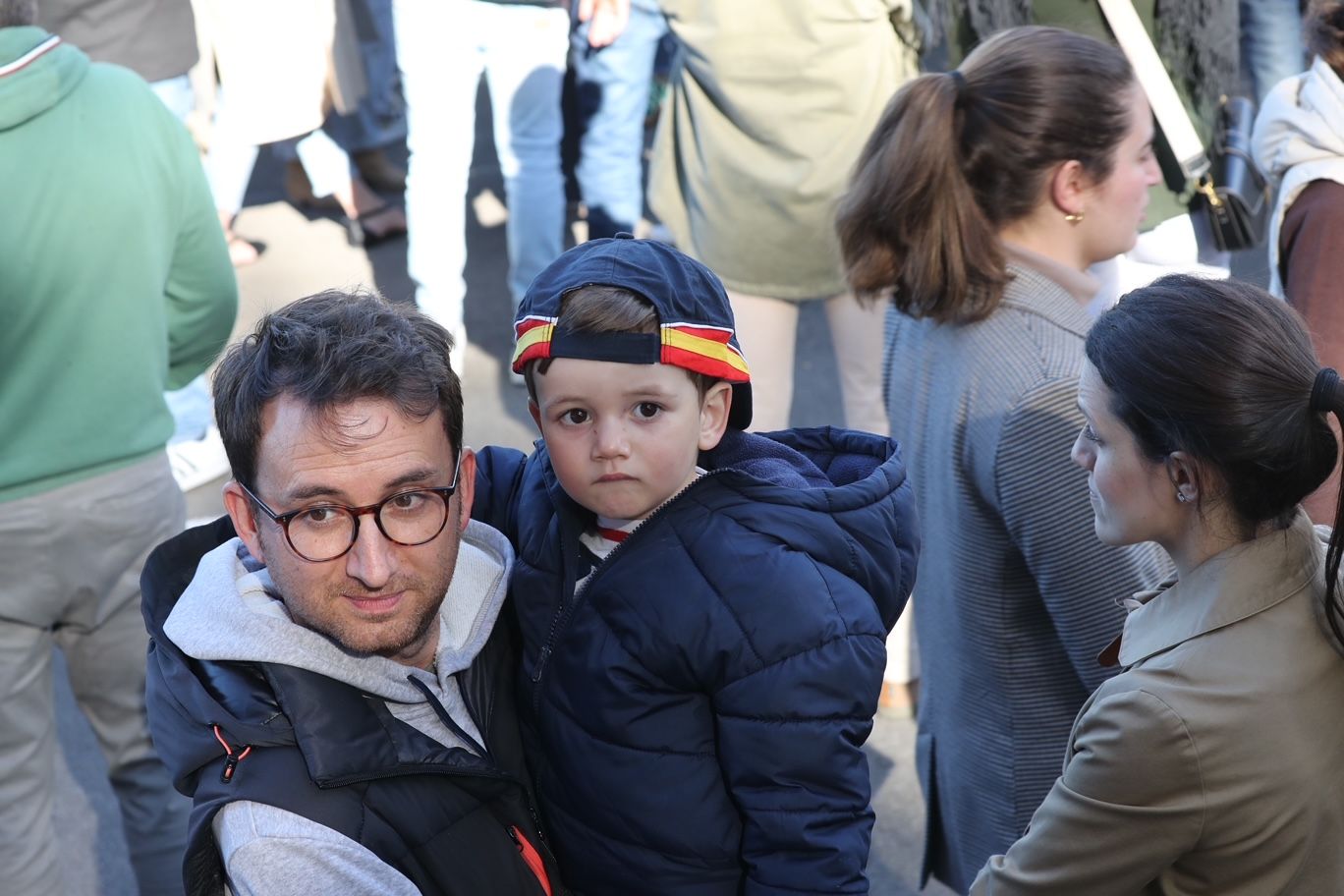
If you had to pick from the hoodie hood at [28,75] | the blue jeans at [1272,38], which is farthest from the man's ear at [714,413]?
the blue jeans at [1272,38]

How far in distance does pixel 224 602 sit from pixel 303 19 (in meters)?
5.04

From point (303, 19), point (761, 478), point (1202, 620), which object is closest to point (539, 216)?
point (303, 19)

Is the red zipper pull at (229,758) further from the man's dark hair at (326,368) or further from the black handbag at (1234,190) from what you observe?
the black handbag at (1234,190)

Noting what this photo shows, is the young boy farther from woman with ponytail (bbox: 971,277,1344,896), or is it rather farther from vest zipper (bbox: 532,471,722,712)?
woman with ponytail (bbox: 971,277,1344,896)

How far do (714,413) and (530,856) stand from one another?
701 mm

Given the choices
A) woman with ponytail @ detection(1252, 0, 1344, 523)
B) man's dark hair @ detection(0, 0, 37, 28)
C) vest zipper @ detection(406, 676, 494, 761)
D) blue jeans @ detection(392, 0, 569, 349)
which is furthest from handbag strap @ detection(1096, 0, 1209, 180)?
blue jeans @ detection(392, 0, 569, 349)

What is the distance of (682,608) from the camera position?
6.20 ft

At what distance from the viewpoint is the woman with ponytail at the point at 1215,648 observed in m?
1.71

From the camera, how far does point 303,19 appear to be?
6355 millimetres

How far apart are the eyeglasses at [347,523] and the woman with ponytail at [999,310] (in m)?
1.01

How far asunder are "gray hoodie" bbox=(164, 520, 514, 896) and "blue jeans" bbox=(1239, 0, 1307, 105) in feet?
15.9

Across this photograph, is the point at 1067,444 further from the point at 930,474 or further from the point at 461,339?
the point at 461,339

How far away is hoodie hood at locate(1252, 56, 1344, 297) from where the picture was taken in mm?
2961

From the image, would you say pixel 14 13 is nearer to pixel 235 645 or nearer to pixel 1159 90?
pixel 235 645
